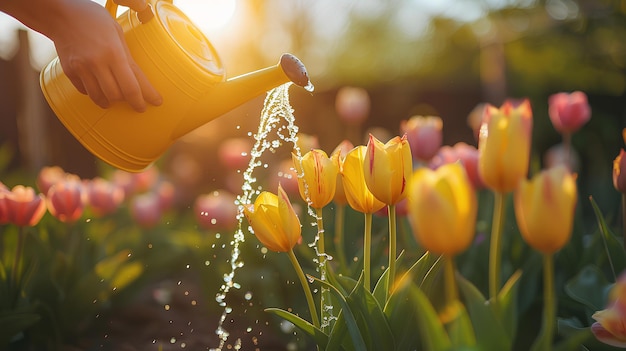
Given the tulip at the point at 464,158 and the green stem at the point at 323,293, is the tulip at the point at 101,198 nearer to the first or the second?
the tulip at the point at 464,158

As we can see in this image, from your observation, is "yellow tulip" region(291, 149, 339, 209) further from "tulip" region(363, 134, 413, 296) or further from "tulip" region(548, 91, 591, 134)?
"tulip" region(548, 91, 591, 134)

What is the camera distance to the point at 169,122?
1.44 meters

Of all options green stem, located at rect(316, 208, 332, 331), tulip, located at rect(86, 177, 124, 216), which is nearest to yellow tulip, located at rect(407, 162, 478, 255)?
green stem, located at rect(316, 208, 332, 331)

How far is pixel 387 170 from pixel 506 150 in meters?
0.27

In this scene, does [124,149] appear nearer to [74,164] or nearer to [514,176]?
[514,176]

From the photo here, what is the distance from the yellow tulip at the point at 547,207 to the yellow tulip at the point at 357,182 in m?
0.41

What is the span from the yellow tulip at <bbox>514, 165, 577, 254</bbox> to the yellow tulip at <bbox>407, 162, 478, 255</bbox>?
6 centimetres

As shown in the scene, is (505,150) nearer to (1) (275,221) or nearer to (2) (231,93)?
(1) (275,221)

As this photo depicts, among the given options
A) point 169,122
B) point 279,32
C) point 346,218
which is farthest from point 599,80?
point 169,122

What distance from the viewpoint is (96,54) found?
1262 millimetres

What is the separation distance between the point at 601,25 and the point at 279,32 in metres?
6.02

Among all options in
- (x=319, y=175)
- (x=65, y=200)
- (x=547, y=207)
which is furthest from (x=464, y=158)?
(x=547, y=207)

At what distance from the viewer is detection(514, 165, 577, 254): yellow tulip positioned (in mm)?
685

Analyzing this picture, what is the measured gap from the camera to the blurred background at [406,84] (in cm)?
529
